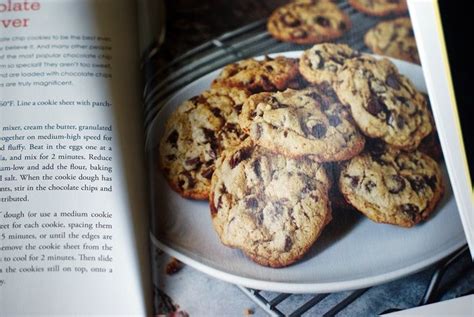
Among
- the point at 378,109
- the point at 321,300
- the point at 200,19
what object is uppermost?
the point at 200,19

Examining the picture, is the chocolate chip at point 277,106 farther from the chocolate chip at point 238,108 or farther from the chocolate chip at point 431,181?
the chocolate chip at point 431,181

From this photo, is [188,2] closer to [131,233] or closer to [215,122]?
[215,122]

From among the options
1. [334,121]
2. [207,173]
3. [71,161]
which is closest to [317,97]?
[334,121]

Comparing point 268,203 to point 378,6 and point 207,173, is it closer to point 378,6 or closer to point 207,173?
point 207,173

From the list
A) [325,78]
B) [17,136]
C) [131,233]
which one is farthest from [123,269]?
[325,78]

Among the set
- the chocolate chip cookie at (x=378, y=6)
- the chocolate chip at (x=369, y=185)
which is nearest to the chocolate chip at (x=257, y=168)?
the chocolate chip at (x=369, y=185)

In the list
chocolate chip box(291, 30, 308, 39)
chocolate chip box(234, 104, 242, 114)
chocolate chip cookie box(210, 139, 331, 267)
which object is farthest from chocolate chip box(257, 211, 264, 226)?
chocolate chip box(291, 30, 308, 39)

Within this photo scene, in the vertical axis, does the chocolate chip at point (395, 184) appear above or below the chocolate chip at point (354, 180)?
below
